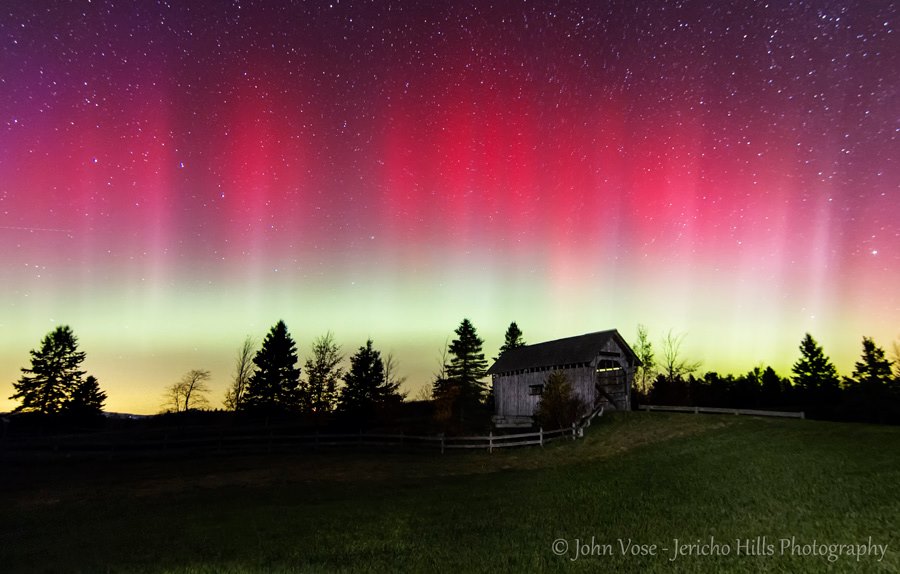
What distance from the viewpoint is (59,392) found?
49938 millimetres

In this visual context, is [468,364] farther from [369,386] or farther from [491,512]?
[491,512]

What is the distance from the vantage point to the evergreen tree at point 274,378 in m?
55.1

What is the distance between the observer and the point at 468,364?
6812 centimetres

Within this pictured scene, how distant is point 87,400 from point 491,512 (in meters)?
60.5

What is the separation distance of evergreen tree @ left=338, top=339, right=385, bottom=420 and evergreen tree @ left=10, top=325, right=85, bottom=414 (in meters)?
30.1

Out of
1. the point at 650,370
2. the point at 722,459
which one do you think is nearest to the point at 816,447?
the point at 722,459

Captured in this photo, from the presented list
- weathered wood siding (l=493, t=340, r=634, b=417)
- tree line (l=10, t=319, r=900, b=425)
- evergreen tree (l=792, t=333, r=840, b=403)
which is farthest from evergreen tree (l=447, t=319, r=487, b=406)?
evergreen tree (l=792, t=333, r=840, b=403)

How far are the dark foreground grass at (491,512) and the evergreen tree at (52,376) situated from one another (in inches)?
1437

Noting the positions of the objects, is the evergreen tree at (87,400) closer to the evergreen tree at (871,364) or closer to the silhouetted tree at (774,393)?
the silhouetted tree at (774,393)

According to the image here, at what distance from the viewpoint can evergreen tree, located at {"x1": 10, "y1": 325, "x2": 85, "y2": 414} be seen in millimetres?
48812

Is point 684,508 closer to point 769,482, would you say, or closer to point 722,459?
point 769,482

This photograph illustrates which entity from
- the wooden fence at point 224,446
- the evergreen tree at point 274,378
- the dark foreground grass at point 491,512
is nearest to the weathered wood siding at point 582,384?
the wooden fence at point 224,446

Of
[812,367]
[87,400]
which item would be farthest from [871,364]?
[87,400]

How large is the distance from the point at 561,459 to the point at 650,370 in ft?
147
